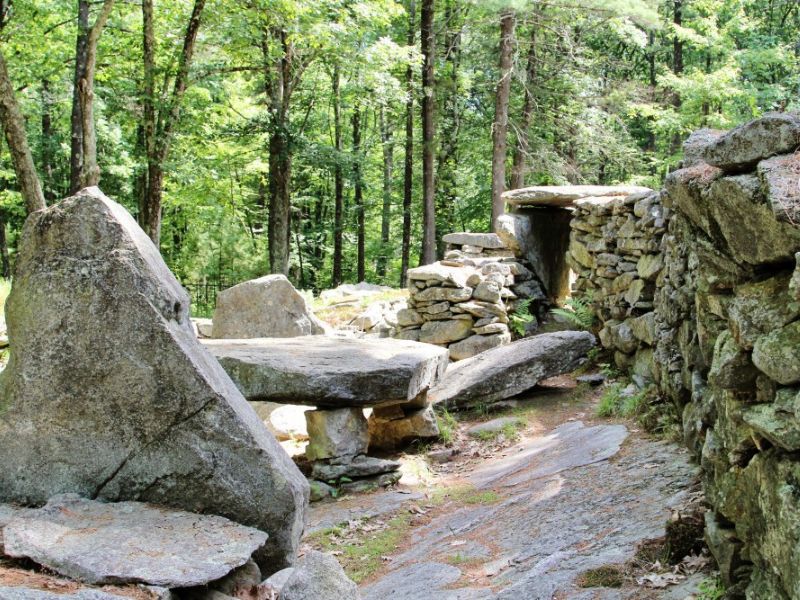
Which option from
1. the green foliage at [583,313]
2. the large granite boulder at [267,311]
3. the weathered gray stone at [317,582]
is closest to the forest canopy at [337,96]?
the large granite boulder at [267,311]

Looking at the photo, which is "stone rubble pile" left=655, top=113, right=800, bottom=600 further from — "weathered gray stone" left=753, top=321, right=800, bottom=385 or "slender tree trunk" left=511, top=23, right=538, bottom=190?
"slender tree trunk" left=511, top=23, right=538, bottom=190

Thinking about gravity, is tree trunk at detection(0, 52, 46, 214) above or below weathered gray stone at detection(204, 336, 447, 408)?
above

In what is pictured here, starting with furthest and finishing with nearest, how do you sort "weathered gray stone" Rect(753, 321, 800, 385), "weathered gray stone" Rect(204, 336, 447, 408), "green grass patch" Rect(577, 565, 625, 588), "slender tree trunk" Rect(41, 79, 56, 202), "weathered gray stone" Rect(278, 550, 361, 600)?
1. "slender tree trunk" Rect(41, 79, 56, 202)
2. "weathered gray stone" Rect(204, 336, 447, 408)
3. "green grass patch" Rect(577, 565, 625, 588)
4. "weathered gray stone" Rect(278, 550, 361, 600)
5. "weathered gray stone" Rect(753, 321, 800, 385)

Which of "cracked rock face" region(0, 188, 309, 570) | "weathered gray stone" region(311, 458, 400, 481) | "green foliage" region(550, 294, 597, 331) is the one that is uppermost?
"cracked rock face" region(0, 188, 309, 570)

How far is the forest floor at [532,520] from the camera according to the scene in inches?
163

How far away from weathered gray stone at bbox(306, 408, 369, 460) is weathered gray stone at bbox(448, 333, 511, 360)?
4.12m

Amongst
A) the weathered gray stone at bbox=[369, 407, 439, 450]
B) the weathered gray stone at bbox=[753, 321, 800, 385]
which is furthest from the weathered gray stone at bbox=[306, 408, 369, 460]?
the weathered gray stone at bbox=[753, 321, 800, 385]

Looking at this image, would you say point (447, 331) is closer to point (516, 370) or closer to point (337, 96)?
point (516, 370)

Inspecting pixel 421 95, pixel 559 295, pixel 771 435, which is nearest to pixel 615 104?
pixel 421 95

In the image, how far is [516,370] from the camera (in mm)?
9289

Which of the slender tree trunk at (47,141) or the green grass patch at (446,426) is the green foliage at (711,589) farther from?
the slender tree trunk at (47,141)

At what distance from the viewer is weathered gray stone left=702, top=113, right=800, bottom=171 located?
3.10 m

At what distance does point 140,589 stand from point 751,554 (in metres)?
2.45

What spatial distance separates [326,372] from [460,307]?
15.9ft
